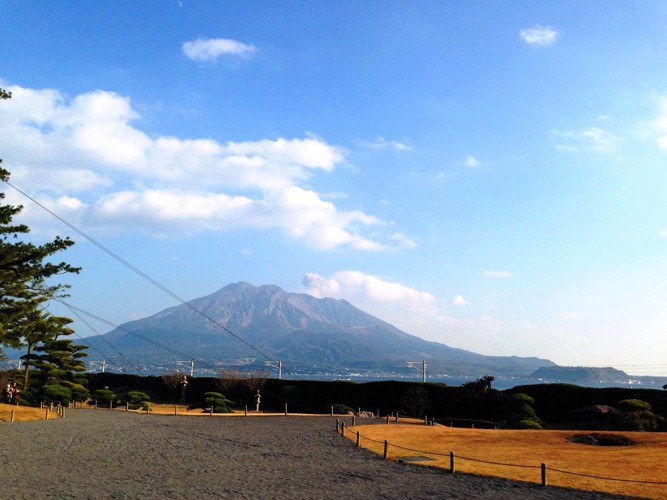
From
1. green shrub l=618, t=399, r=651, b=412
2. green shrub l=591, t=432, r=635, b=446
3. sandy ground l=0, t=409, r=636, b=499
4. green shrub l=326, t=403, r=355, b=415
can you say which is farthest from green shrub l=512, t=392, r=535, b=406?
sandy ground l=0, t=409, r=636, b=499

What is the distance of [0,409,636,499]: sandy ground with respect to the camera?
44.3 ft

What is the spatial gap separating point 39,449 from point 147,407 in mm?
22937

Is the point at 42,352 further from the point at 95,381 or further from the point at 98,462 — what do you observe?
the point at 98,462

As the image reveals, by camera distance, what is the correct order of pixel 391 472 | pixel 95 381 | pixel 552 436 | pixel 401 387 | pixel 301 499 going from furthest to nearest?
1. pixel 95 381
2. pixel 401 387
3. pixel 552 436
4. pixel 391 472
5. pixel 301 499

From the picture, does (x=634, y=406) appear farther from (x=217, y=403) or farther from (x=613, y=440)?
(x=217, y=403)

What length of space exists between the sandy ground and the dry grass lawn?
1.03 metres

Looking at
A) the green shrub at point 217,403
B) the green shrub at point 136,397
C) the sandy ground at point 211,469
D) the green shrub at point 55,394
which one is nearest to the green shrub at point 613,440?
the sandy ground at point 211,469

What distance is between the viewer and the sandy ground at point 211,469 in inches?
531

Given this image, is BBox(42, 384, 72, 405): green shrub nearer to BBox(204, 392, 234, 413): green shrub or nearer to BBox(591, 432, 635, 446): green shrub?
BBox(204, 392, 234, 413): green shrub

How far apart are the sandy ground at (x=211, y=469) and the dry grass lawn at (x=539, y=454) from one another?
103 cm

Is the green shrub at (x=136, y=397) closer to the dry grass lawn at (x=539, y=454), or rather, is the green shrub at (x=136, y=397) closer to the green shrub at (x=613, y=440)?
the dry grass lawn at (x=539, y=454)

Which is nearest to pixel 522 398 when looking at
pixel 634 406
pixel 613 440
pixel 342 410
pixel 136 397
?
pixel 634 406

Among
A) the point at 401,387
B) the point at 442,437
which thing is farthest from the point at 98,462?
the point at 401,387

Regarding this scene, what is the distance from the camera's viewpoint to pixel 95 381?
2288 inches
